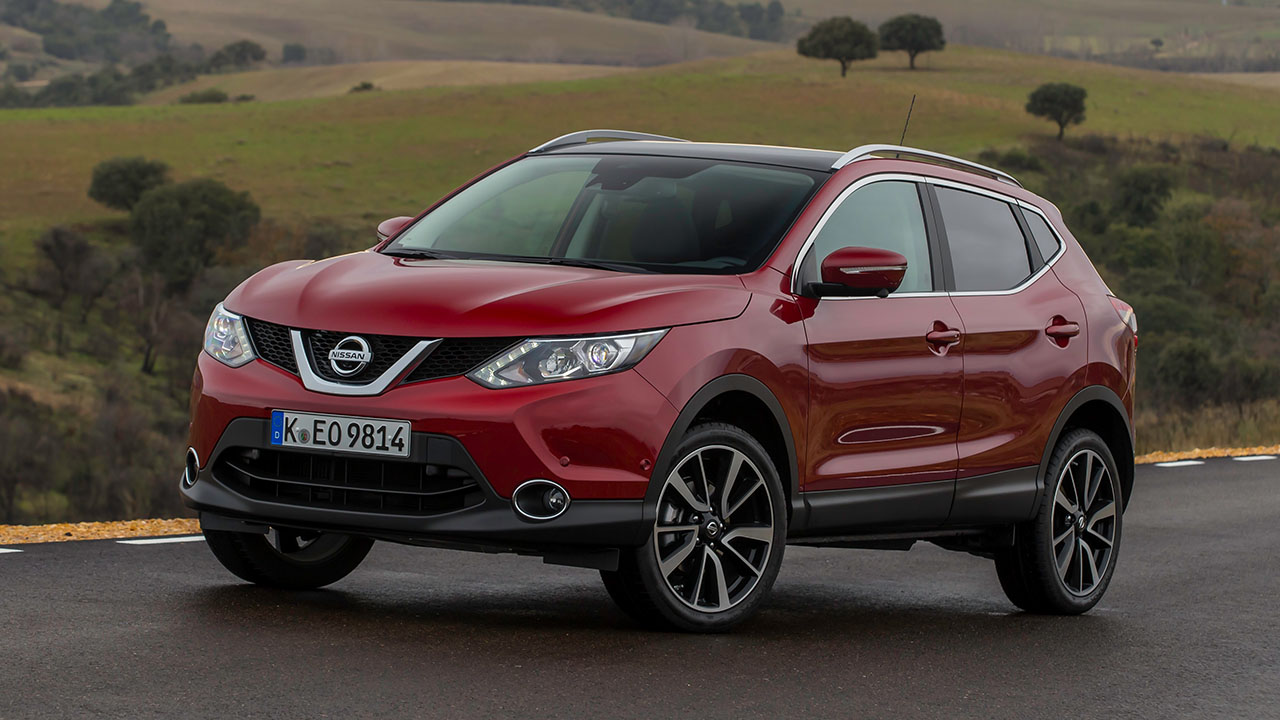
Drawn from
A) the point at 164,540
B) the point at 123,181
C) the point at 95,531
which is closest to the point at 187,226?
the point at 123,181

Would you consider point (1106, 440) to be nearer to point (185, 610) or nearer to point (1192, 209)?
point (185, 610)

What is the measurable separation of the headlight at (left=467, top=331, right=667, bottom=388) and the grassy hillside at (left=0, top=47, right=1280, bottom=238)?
216 ft

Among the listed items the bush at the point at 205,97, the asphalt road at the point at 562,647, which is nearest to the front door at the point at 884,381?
the asphalt road at the point at 562,647

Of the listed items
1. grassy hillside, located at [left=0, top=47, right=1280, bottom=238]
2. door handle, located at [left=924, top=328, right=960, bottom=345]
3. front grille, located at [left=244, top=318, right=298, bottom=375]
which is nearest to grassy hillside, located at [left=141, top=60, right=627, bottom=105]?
grassy hillside, located at [left=0, top=47, right=1280, bottom=238]

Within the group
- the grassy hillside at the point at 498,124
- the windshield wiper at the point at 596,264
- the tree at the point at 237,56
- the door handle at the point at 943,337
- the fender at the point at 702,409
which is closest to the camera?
the fender at the point at 702,409

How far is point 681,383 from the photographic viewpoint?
20.7 ft

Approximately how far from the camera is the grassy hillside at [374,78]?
440ft

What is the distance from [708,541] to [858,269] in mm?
1179

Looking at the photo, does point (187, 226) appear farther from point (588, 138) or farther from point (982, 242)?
point (982, 242)

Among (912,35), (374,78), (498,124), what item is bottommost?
(374,78)

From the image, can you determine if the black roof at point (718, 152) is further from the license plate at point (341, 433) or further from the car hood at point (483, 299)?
the license plate at point (341, 433)

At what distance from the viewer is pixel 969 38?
196 m

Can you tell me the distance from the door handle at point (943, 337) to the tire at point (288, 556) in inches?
96.4

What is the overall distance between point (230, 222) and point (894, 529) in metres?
64.6
